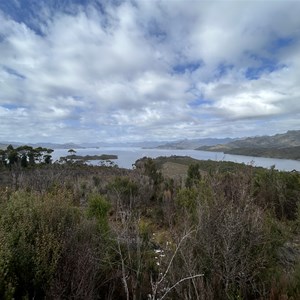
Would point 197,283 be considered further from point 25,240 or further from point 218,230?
point 25,240

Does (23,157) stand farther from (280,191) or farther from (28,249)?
(28,249)

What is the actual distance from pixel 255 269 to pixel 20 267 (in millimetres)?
3547

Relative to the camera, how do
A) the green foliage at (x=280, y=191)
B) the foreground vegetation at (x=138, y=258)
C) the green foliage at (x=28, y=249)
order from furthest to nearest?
1. the green foliage at (x=280, y=191)
2. the foreground vegetation at (x=138, y=258)
3. the green foliage at (x=28, y=249)

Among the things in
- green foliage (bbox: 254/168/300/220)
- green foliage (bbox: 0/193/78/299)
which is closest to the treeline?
green foliage (bbox: 254/168/300/220)

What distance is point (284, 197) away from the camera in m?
12.2

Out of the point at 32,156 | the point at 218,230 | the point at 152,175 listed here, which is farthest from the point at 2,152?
the point at 218,230

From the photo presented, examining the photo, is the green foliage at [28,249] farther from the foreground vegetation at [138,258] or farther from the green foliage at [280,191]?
the green foliage at [280,191]

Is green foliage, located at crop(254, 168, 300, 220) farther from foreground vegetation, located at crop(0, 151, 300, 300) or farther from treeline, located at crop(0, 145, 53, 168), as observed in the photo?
treeline, located at crop(0, 145, 53, 168)

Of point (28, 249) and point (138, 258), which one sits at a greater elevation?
point (28, 249)

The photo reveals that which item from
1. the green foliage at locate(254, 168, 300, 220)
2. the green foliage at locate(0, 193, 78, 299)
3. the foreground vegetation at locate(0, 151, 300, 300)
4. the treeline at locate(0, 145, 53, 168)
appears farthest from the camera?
the treeline at locate(0, 145, 53, 168)

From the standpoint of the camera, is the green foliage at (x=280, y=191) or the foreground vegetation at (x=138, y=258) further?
the green foliage at (x=280, y=191)

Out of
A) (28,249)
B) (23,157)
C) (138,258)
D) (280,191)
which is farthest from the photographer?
(23,157)

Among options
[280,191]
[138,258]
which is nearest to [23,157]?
[280,191]

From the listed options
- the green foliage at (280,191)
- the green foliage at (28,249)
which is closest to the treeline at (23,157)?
the green foliage at (280,191)
